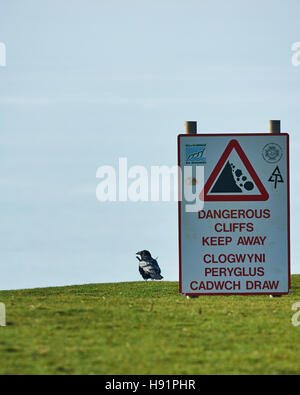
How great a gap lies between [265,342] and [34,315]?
5.09 m

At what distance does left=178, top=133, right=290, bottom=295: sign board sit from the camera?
21.4 meters

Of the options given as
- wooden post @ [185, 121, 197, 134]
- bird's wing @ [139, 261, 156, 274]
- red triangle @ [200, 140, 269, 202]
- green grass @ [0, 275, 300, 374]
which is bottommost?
green grass @ [0, 275, 300, 374]

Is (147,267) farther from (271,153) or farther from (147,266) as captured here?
(271,153)

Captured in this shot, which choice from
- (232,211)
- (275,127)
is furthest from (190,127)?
(232,211)

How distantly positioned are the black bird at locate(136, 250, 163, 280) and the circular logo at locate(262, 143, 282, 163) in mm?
10076

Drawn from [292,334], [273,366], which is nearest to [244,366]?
[273,366]

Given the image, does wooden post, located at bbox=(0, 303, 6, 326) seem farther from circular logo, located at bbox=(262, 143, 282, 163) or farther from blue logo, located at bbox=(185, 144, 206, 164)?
circular logo, located at bbox=(262, 143, 282, 163)

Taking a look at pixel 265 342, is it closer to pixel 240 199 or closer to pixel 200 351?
pixel 200 351

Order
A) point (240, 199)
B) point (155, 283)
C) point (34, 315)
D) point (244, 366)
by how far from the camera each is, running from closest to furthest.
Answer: point (244, 366)
point (34, 315)
point (240, 199)
point (155, 283)

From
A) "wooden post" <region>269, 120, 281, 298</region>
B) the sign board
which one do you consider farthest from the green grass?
"wooden post" <region>269, 120, 281, 298</region>

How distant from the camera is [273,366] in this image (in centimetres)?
1231

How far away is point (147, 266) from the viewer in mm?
30688

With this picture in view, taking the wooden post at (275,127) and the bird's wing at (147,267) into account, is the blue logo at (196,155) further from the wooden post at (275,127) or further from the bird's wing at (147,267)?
the bird's wing at (147,267)

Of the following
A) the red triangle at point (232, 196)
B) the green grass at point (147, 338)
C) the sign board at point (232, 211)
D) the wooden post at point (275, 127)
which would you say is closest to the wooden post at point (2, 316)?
the green grass at point (147, 338)
